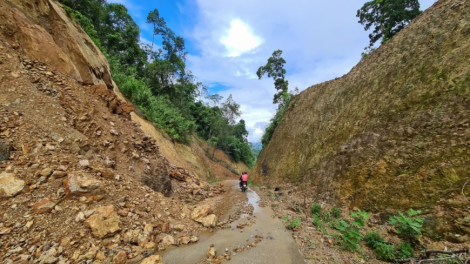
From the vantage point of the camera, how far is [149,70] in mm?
22469

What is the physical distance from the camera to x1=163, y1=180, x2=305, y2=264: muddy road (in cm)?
418

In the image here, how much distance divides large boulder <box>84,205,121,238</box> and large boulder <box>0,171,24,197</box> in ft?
4.89

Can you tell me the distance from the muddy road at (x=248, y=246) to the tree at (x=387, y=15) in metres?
19.0

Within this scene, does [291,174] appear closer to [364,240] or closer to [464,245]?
[364,240]

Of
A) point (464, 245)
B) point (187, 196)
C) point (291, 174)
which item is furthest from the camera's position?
point (291, 174)

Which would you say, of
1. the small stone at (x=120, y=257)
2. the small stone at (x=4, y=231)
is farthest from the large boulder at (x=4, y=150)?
the small stone at (x=120, y=257)

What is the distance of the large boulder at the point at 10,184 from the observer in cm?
355

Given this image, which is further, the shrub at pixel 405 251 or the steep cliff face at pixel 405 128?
the steep cliff face at pixel 405 128

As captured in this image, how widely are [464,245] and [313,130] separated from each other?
31.6 ft

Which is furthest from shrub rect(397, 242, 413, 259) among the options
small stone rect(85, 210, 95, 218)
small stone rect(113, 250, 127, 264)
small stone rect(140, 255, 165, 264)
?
small stone rect(85, 210, 95, 218)

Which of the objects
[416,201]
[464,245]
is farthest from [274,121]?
[464,245]

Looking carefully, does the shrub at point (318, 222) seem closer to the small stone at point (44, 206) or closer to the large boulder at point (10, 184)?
the small stone at point (44, 206)

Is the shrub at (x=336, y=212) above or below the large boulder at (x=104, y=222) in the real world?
below

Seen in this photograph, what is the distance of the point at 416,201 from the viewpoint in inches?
199
